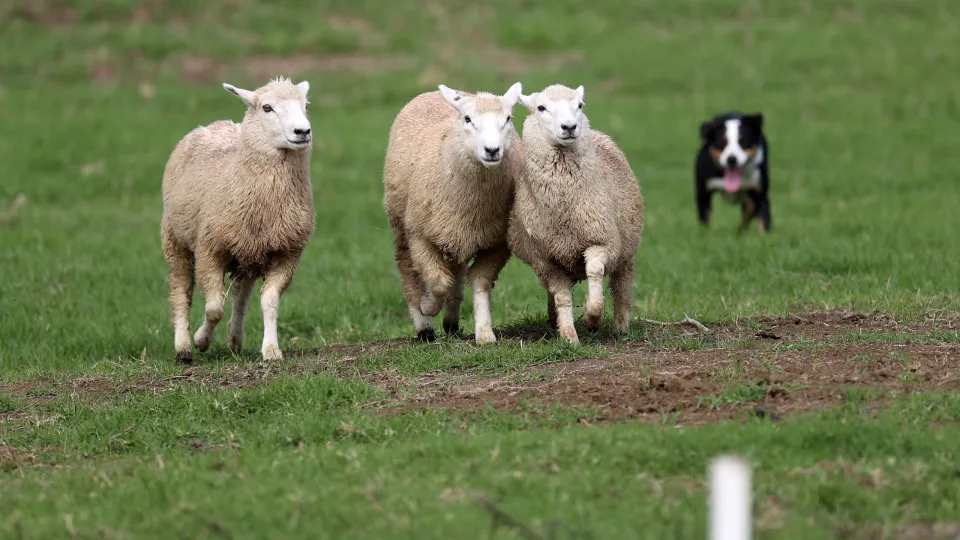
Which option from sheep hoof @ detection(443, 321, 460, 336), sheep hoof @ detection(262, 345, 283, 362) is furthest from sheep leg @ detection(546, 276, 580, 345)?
sheep hoof @ detection(262, 345, 283, 362)

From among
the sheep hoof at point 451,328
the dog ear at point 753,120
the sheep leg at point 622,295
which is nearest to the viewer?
the sheep leg at point 622,295

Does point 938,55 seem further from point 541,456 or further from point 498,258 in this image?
point 541,456

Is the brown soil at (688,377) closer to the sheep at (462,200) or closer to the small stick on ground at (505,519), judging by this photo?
the sheep at (462,200)

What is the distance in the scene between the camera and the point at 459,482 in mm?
5777

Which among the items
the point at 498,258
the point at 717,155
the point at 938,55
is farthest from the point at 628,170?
the point at 938,55

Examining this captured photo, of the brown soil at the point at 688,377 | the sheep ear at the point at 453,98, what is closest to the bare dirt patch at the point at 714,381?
the brown soil at the point at 688,377

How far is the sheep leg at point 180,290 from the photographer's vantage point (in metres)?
9.59

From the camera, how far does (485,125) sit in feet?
28.1

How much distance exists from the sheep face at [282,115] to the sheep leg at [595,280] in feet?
6.44

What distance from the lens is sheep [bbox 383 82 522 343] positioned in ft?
28.6

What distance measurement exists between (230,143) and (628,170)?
109 inches

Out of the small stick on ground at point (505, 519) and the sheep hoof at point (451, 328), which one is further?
the sheep hoof at point (451, 328)

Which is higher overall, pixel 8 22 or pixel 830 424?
pixel 8 22

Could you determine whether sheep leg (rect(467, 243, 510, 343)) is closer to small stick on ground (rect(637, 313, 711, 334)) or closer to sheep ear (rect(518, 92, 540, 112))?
sheep ear (rect(518, 92, 540, 112))
